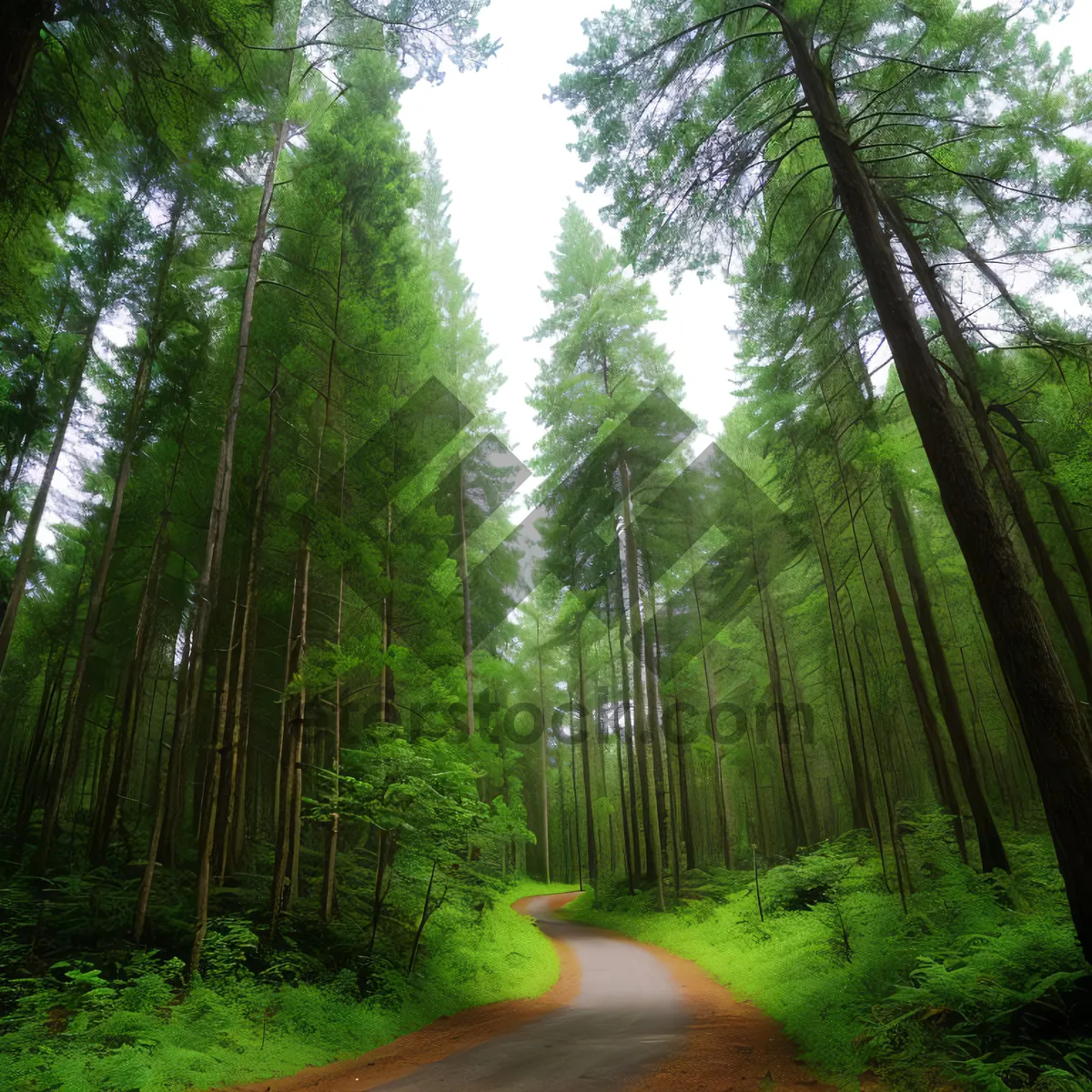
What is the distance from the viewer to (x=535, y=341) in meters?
18.7

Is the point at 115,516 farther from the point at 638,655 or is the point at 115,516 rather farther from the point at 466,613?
the point at 638,655

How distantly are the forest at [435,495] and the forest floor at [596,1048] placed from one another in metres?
0.50

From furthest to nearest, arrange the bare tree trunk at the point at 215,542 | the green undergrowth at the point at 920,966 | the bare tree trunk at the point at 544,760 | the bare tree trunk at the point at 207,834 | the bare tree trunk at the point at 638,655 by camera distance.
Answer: the bare tree trunk at the point at 544,760 < the bare tree trunk at the point at 638,655 < the bare tree trunk at the point at 215,542 < the bare tree trunk at the point at 207,834 < the green undergrowth at the point at 920,966

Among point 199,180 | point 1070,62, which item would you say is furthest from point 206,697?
point 1070,62

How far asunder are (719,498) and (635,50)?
11634 millimetres

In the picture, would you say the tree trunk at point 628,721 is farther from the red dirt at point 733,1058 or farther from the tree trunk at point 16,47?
the tree trunk at point 16,47

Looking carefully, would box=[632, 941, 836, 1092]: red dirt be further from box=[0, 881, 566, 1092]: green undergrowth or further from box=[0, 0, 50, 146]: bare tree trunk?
box=[0, 0, 50, 146]: bare tree trunk

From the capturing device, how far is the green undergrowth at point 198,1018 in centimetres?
482

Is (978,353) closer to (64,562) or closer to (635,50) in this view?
(635,50)

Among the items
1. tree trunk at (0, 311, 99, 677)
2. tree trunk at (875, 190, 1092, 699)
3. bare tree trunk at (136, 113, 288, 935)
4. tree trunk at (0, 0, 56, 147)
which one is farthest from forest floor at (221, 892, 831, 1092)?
tree trunk at (0, 0, 56, 147)

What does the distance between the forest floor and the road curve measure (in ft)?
0.04

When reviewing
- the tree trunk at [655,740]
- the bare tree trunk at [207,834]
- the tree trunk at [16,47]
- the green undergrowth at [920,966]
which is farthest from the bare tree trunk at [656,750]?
the tree trunk at [16,47]

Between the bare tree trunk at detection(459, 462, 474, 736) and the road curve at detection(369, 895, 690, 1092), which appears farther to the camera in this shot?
the bare tree trunk at detection(459, 462, 474, 736)

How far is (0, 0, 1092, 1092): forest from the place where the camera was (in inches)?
218
